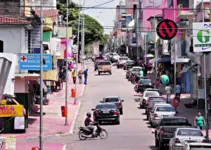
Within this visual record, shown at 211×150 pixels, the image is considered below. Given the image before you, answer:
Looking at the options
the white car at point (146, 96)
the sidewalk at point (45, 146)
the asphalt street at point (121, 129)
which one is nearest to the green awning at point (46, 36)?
the asphalt street at point (121, 129)

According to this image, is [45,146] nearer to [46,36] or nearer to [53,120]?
[53,120]

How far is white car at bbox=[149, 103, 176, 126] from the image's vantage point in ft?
142

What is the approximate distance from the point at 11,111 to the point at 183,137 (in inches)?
329

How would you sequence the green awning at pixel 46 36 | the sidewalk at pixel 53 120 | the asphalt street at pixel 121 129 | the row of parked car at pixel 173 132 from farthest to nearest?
the green awning at pixel 46 36 < the sidewalk at pixel 53 120 < the asphalt street at pixel 121 129 < the row of parked car at pixel 173 132

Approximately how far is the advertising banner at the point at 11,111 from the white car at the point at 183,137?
294 inches

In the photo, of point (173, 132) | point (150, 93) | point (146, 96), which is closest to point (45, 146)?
point (173, 132)

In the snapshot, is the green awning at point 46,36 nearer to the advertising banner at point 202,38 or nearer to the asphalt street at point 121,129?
the asphalt street at point 121,129

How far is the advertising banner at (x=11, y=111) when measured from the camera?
81.3 ft

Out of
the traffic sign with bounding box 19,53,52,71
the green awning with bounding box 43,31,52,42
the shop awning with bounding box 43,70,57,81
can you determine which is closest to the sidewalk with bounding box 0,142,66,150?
the traffic sign with bounding box 19,53,52,71

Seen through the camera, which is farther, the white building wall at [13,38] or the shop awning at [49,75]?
the shop awning at [49,75]

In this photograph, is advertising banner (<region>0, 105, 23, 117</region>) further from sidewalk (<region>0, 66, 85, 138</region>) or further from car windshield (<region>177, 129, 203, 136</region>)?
sidewalk (<region>0, 66, 85, 138</region>)

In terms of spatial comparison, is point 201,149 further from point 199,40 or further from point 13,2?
point 13,2

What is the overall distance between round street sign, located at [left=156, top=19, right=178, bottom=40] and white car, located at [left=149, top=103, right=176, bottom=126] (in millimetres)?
8474

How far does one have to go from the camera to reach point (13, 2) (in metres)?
46.8
